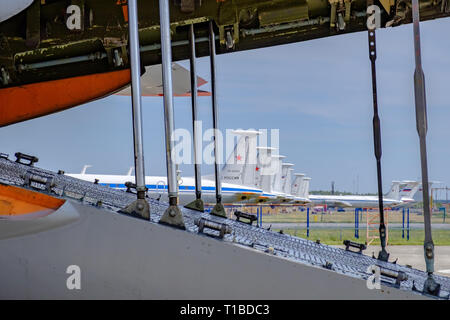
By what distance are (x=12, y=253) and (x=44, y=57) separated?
8.60ft

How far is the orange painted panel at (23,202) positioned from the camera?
2646 millimetres

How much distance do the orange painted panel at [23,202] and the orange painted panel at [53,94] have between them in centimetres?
258

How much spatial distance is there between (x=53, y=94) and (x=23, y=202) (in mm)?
2944

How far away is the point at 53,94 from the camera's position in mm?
5410

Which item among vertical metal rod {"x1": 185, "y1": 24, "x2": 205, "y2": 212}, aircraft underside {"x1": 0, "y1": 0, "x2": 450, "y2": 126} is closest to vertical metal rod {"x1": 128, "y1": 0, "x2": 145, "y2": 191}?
vertical metal rod {"x1": 185, "y1": 24, "x2": 205, "y2": 212}

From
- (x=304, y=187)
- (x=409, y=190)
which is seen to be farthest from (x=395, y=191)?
(x=304, y=187)

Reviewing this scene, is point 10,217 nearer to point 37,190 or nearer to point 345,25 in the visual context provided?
point 37,190

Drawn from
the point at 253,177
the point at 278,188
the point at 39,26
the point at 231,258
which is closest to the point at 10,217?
the point at 231,258

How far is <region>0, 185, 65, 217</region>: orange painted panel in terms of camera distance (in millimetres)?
2646

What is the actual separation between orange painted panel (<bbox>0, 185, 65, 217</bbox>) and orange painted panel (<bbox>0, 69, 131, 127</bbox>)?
2584 millimetres

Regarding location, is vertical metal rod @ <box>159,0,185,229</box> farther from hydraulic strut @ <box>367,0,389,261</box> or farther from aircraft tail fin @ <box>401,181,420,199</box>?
aircraft tail fin @ <box>401,181,420,199</box>

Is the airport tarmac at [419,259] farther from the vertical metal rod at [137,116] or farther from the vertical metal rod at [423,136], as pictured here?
the vertical metal rod at [137,116]

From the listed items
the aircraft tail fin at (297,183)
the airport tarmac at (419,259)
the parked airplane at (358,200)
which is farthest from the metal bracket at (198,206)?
the aircraft tail fin at (297,183)

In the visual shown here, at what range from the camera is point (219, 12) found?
4328mm
